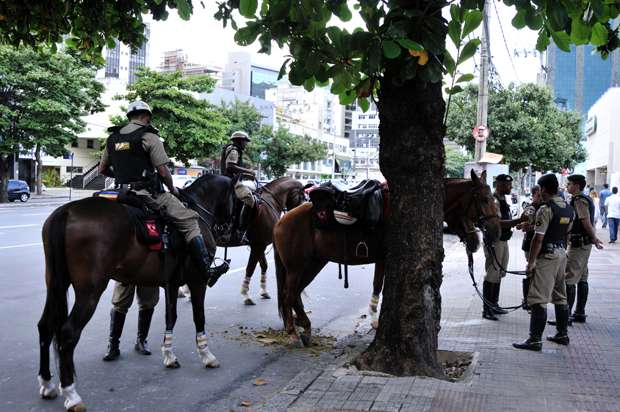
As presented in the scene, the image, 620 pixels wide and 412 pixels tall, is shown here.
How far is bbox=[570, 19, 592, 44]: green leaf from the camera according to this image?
5.38m

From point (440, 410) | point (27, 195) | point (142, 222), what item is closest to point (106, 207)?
point (142, 222)

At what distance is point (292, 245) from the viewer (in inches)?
291

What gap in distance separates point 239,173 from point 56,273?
12.9 feet

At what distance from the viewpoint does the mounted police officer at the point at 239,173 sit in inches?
349

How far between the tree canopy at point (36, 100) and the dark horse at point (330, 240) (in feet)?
102

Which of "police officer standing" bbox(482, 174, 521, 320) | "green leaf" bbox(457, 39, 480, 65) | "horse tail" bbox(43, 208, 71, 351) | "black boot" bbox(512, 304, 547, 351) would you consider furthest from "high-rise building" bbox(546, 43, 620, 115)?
"horse tail" bbox(43, 208, 71, 351)

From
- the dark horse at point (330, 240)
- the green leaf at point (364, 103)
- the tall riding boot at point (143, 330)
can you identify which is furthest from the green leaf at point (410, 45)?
the tall riding boot at point (143, 330)

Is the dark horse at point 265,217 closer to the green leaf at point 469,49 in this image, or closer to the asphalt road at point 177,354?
the asphalt road at point 177,354

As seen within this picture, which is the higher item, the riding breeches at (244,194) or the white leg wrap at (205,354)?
the riding breeches at (244,194)

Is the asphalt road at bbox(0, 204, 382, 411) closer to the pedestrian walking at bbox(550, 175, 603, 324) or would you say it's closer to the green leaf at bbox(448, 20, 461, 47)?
the pedestrian walking at bbox(550, 175, 603, 324)

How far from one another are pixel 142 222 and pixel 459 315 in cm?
514

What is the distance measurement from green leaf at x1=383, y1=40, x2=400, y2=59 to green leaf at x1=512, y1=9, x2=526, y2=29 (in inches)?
42.7

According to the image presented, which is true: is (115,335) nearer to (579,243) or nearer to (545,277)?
(545,277)

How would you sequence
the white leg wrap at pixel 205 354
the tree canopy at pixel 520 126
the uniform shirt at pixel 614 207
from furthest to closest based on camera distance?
1. the tree canopy at pixel 520 126
2. the uniform shirt at pixel 614 207
3. the white leg wrap at pixel 205 354
